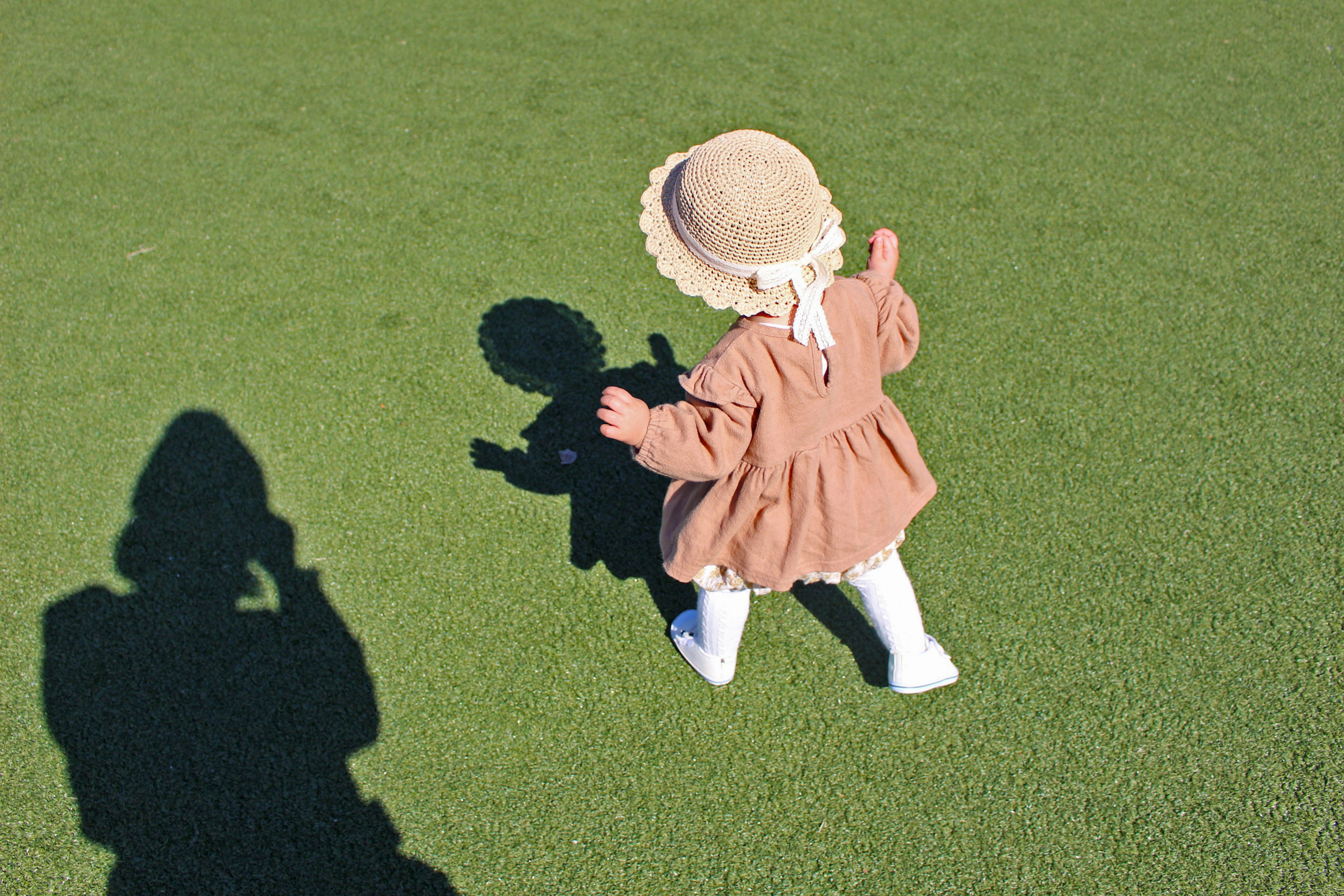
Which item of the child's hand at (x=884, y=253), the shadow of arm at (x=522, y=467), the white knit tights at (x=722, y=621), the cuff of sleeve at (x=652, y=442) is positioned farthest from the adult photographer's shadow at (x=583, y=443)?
the cuff of sleeve at (x=652, y=442)

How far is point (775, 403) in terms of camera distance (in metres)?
1.89

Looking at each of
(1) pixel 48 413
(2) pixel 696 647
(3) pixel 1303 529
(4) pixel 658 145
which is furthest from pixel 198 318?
(3) pixel 1303 529

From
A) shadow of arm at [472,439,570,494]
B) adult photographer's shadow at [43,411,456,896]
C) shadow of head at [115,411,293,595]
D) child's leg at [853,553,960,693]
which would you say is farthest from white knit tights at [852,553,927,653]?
shadow of head at [115,411,293,595]

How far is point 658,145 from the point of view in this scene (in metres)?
4.12

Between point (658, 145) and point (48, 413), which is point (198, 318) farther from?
point (658, 145)

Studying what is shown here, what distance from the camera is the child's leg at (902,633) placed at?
2.29m

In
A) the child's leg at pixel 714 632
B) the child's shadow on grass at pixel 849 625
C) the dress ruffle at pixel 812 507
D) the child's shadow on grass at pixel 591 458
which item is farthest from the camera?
the child's shadow on grass at pixel 591 458

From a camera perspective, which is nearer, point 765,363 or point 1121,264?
point 765,363

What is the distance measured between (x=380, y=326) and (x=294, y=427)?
20.8 inches

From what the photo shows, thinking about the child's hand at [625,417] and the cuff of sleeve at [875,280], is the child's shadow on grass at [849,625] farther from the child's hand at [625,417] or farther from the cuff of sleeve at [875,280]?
the child's hand at [625,417]

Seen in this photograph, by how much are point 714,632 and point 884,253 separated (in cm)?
110

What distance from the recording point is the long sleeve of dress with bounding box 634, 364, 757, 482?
72.2 inches

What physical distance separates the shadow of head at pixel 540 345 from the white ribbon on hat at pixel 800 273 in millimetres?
1468

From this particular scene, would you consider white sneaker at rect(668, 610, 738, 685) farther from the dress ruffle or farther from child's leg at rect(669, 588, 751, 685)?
the dress ruffle
